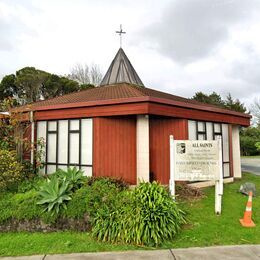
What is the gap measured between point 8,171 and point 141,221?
182 inches

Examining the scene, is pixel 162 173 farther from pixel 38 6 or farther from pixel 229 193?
pixel 38 6

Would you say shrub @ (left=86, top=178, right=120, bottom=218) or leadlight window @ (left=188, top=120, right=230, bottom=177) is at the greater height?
leadlight window @ (left=188, top=120, right=230, bottom=177)

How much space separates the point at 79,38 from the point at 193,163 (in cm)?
1681

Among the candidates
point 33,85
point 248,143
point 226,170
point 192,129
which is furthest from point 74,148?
point 248,143

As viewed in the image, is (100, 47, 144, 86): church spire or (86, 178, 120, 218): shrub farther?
(100, 47, 144, 86): church spire

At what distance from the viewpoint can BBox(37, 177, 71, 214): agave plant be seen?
6045 millimetres

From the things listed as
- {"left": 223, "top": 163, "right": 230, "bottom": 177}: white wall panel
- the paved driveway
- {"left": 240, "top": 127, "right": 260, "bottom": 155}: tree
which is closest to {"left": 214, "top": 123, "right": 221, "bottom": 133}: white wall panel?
{"left": 223, "top": 163, "right": 230, "bottom": 177}: white wall panel

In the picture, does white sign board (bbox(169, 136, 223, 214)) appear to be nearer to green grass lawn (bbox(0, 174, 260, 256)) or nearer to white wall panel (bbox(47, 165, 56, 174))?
green grass lawn (bbox(0, 174, 260, 256))

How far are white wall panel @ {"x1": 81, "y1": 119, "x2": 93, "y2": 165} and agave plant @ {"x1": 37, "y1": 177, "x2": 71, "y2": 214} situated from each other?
2832mm

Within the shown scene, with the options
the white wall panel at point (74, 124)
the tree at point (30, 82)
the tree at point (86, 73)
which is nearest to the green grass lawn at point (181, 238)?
the white wall panel at point (74, 124)

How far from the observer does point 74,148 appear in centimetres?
974

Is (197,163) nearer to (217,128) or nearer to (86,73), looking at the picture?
(217,128)

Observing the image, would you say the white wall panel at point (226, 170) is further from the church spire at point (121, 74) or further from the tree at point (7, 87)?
the tree at point (7, 87)

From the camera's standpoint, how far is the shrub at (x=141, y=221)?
524cm
